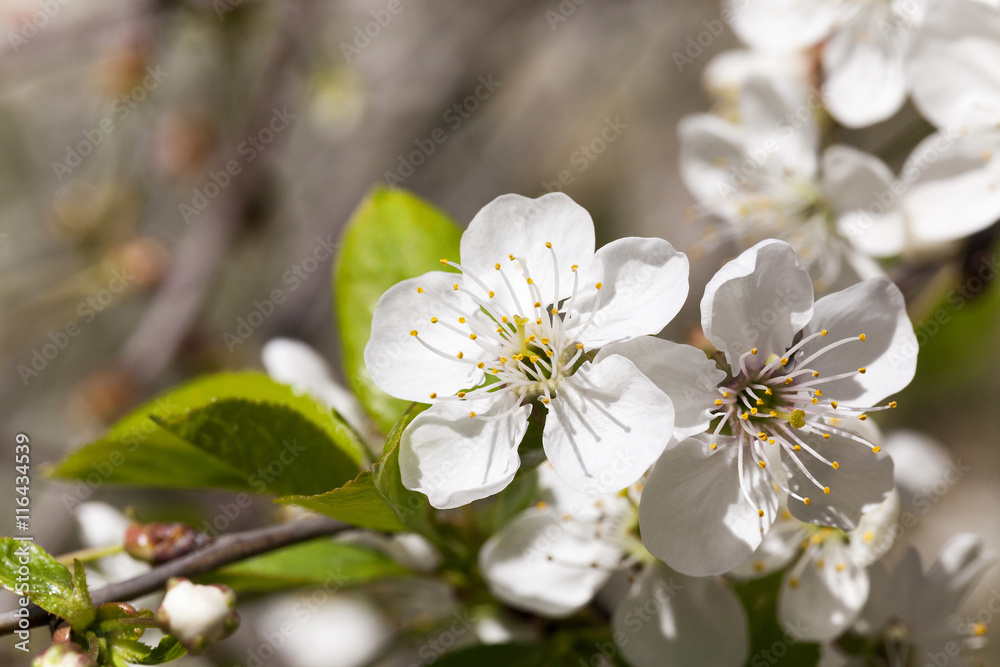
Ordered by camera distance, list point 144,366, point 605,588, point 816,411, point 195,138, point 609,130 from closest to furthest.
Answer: point 816,411 → point 605,588 → point 144,366 → point 195,138 → point 609,130

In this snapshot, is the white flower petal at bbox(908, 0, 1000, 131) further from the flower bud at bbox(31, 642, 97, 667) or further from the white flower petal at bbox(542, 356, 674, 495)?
the flower bud at bbox(31, 642, 97, 667)

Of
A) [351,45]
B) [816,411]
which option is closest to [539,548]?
[816,411]

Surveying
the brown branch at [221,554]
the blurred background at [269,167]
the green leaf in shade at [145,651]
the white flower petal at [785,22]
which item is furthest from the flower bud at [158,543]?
the white flower petal at [785,22]

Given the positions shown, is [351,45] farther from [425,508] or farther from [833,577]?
[833,577]

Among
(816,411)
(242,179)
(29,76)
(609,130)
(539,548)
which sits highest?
(29,76)

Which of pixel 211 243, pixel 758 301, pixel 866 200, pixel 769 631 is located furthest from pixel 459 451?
pixel 211 243

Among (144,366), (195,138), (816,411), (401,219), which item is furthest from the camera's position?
(195,138)

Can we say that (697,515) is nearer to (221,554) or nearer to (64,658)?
(221,554)
